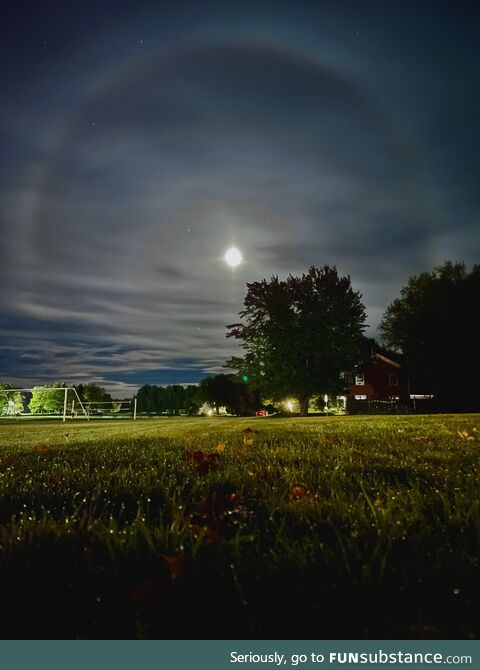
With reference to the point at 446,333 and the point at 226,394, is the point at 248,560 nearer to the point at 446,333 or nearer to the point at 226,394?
the point at 446,333

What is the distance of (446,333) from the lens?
132 feet

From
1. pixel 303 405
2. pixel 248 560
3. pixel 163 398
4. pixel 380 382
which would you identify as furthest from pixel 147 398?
pixel 248 560

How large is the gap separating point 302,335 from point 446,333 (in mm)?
16414

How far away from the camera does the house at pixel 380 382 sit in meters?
61.2

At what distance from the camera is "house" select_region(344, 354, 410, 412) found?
2411 inches

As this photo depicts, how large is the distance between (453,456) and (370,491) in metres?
2.15

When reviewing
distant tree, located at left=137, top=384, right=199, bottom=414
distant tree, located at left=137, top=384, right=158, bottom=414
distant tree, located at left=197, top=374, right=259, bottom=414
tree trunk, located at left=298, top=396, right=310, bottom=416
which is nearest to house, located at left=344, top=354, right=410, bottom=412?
distant tree, located at left=197, top=374, right=259, bottom=414

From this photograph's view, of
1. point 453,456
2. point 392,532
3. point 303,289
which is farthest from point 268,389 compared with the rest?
point 392,532

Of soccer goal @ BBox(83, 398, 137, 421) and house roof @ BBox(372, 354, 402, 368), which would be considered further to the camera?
house roof @ BBox(372, 354, 402, 368)

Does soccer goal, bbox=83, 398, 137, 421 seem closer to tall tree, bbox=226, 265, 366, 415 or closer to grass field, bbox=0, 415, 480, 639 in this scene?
tall tree, bbox=226, 265, 366, 415

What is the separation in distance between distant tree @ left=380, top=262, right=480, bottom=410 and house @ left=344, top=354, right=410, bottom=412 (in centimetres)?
1663

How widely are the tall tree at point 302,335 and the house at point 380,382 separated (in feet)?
86.5

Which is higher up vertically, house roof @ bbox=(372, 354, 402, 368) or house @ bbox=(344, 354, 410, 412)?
house roof @ bbox=(372, 354, 402, 368)

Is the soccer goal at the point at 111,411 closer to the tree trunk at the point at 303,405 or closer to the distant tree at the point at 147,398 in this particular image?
the distant tree at the point at 147,398
